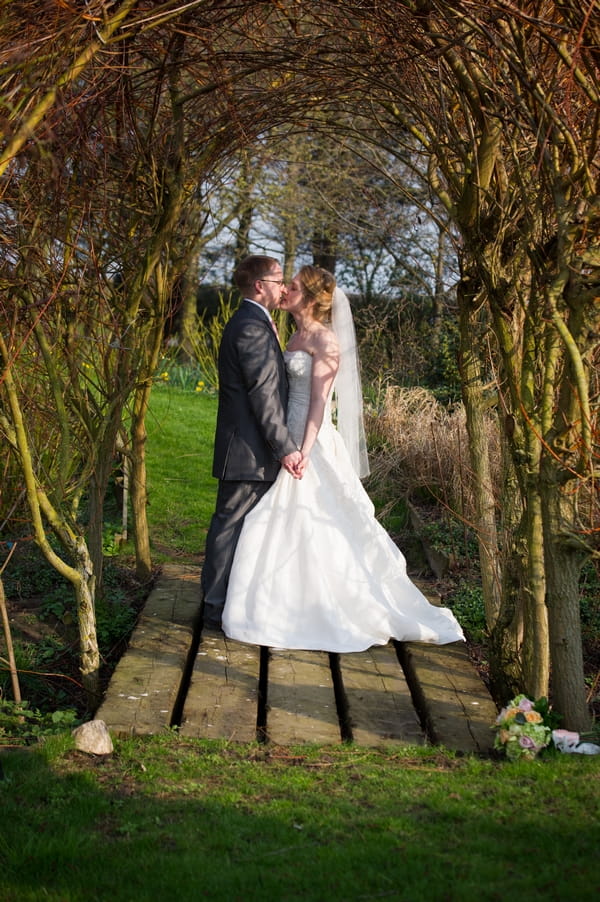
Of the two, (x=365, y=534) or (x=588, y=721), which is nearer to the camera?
(x=588, y=721)

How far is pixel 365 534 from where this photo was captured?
5.33m

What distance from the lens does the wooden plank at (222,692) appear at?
3922 millimetres

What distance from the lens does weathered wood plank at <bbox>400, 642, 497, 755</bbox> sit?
12.8 ft

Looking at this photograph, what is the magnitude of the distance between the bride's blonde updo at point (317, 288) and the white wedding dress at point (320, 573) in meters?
0.33

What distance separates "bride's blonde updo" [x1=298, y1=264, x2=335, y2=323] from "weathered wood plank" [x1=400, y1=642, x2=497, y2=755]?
2.03m

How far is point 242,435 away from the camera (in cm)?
529

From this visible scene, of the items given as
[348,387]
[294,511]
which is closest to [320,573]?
[294,511]

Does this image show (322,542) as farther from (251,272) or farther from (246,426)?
(251,272)

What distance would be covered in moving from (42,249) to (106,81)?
3.15 ft

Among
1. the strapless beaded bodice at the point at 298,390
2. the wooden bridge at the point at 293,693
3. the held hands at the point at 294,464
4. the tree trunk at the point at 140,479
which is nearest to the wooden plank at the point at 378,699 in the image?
the wooden bridge at the point at 293,693

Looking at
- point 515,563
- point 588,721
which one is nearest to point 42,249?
point 515,563

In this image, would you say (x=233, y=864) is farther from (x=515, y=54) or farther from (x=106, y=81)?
(x=106, y=81)

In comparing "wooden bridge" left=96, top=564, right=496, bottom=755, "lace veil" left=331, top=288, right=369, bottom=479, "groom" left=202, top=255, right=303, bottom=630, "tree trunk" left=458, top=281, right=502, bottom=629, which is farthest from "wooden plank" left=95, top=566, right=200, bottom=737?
"tree trunk" left=458, top=281, right=502, bottom=629

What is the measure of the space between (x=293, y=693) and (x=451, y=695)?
2.42 feet
